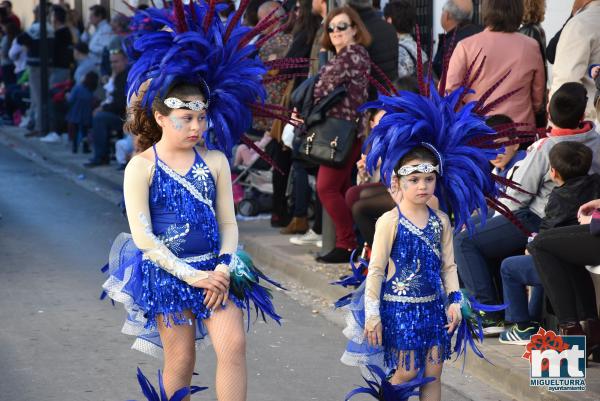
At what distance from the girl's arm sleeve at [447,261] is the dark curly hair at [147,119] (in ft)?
3.79

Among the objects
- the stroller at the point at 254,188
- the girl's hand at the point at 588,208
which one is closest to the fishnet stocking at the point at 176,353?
the girl's hand at the point at 588,208

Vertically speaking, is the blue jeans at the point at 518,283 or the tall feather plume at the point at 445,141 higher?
the tall feather plume at the point at 445,141

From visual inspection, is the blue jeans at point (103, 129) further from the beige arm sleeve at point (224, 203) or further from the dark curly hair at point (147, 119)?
the beige arm sleeve at point (224, 203)

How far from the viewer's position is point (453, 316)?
5227mm

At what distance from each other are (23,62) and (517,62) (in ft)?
54.2

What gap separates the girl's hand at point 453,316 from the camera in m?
5.23

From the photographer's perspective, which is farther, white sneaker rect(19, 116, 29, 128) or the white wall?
white sneaker rect(19, 116, 29, 128)

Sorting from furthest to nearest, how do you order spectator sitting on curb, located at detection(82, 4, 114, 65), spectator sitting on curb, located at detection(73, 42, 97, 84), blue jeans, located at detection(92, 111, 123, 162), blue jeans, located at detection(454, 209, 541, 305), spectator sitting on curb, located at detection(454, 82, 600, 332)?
spectator sitting on curb, located at detection(82, 4, 114, 65) → spectator sitting on curb, located at detection(73, 42, 97, 84) → blue jeans, located at detection(92, 111, 123, 162) → blue jeans, located at detection(454, 209, 541, 305) → spectator sitting on curb, located at detection(454, 82, 600, 332)

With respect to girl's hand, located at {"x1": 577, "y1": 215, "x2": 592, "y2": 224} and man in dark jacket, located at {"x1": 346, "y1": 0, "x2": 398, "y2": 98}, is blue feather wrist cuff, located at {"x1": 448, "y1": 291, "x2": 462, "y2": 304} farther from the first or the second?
man in dark jacket, located at {"x1": 346, "y1": 0, "x2": 398, "y2": 98}

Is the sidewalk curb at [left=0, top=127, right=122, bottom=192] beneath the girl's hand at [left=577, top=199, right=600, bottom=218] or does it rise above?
beneath

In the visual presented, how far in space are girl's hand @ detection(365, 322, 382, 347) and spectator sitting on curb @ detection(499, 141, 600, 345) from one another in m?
1.94

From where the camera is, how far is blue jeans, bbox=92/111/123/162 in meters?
17.0

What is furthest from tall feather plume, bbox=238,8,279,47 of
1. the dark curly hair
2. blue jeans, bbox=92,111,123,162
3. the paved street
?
blue jeans, bbox=92,111,123,162

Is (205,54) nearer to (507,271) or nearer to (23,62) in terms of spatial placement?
(507,271)
